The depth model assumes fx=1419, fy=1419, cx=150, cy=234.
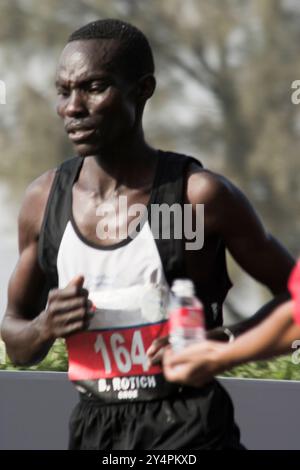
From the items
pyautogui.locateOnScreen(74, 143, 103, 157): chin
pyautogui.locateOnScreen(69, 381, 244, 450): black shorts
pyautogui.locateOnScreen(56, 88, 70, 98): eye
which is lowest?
pyautogui.locateOnScreen(69, 381, 244, 450): black shorts

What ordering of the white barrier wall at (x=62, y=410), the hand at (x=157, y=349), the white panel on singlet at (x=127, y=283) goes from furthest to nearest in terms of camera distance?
the white barrier wall at (x=62, y=410) < the white panel on singlet at (x=127, y=283) < the hand at (x=157, y=349)

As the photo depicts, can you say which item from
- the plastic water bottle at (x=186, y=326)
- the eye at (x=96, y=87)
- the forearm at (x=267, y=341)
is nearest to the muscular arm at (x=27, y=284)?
the eye at (x=96, y=87)

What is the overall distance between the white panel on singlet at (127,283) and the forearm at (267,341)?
0.99m

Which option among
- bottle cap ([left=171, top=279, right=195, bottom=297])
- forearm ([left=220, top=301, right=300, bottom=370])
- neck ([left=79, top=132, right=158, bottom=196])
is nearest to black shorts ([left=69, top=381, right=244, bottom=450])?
bottle cap ([left=171, top=279, right=195, bottom=297])

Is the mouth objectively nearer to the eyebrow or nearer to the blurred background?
the eyebrow

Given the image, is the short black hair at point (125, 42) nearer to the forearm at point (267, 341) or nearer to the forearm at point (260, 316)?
the forearm at point (260, 316)

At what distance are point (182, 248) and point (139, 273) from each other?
14cm

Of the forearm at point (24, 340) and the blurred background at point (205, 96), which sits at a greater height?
the blurred background at point (205, 96)

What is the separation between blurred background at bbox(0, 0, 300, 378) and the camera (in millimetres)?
9844

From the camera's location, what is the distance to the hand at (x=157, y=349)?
3.96m

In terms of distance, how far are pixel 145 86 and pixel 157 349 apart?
878 millimetres

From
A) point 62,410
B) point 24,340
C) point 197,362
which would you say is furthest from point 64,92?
point 62,410

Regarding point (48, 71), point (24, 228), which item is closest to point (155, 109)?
point (48, 71)

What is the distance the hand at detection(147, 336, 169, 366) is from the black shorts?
0.24 metres
